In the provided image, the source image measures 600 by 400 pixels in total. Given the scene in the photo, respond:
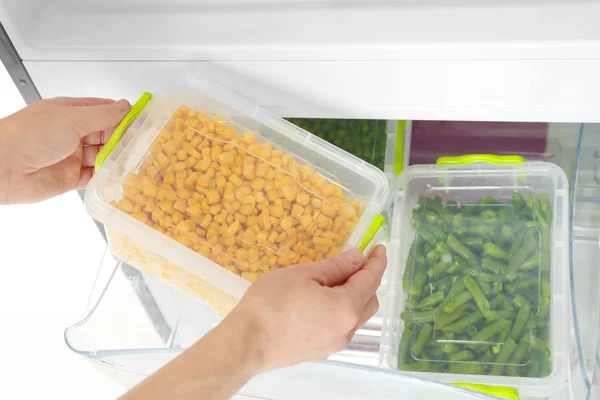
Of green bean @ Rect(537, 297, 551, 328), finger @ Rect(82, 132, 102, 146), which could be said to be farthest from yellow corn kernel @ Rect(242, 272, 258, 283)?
green bean @ Rect(537, 297, 551, 328)

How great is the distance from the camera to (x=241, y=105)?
95 centimetres

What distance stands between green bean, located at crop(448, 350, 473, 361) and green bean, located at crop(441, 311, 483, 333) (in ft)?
0.12

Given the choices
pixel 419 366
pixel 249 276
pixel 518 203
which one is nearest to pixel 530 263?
pixel 518 203

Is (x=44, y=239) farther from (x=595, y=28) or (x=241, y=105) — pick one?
(x=595, y=28)

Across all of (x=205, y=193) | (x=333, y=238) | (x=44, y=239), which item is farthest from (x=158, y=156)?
(x=44, y=239)

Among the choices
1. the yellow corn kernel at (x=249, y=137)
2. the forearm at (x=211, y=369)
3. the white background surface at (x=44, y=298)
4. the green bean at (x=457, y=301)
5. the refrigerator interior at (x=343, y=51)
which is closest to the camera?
the forearm at (x=211, y=369)

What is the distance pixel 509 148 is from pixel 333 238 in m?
0.49

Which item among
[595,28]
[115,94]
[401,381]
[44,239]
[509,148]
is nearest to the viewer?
[595,28]

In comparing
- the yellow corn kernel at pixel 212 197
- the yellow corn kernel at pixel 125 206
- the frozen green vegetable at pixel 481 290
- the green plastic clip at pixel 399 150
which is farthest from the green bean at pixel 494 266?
the yellow corn kernel at pixel 125 206

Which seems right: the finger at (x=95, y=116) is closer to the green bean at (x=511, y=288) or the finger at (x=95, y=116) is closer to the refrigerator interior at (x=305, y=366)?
the refrigerator interior at (x=305, y=366)

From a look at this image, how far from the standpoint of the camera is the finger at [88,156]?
3.42ft

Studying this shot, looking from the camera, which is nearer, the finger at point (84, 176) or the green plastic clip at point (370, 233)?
the green plastic clip at point (370, 233)

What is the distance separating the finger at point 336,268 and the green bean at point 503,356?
322mm

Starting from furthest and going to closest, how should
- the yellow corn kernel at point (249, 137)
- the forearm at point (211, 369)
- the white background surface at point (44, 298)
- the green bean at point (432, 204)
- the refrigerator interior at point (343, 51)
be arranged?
the white background surface at point (44, 298) → the green bean at point (432, 204) → the yellow corn kernel at point (249, 137) → the refrigerator interior at point (343, 51) → the forearm at point (211, 369)
